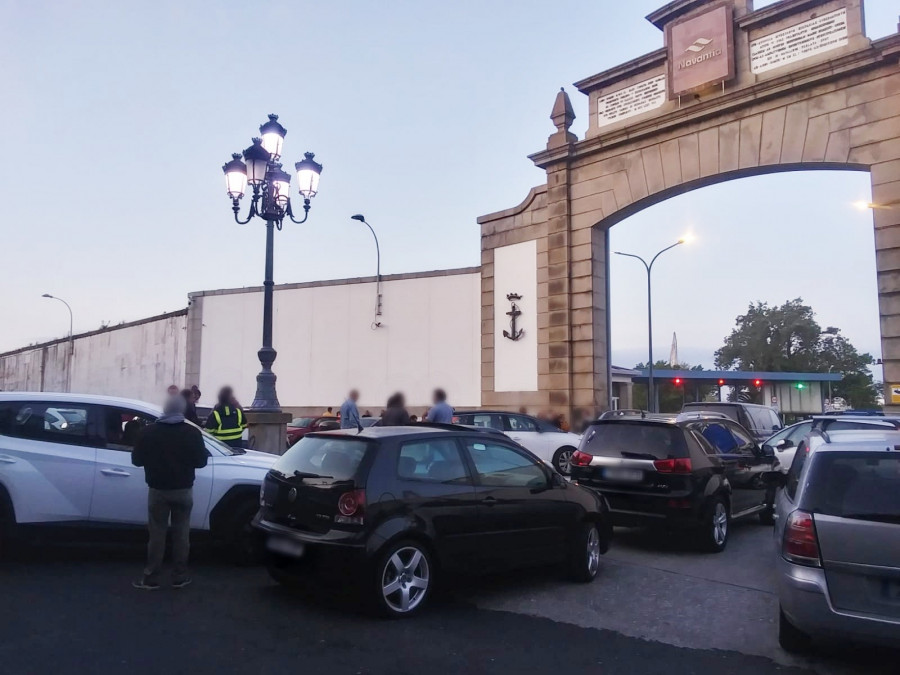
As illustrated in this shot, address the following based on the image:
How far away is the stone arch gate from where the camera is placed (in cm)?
1568

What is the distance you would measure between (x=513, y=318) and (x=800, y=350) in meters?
75.1

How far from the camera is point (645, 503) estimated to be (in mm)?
8328

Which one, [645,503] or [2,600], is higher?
[645,503]

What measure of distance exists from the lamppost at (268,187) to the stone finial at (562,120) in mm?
9188

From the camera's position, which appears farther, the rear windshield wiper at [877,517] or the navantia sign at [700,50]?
the navantia sign at [700,50]

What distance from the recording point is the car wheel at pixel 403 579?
5.55 metres

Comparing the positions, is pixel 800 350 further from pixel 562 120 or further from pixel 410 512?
pixel 410 512

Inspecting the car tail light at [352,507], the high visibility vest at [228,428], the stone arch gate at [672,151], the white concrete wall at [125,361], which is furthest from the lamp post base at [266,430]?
the white concrete wall at [125,361]

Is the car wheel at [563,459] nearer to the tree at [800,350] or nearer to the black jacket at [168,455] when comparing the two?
the black jacket at [168,455]

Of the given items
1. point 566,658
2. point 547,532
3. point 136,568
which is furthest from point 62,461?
point 566,658

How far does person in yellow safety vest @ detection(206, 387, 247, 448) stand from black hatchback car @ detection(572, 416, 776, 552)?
15.3 feet

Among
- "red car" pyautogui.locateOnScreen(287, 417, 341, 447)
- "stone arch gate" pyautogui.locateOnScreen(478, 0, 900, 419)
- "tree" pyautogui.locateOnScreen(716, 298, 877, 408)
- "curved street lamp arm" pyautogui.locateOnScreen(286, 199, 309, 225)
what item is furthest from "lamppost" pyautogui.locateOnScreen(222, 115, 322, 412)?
"tree" pyautogui.locateOnScreen(716, 298, 877, 408)

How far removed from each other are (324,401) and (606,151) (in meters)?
13.8

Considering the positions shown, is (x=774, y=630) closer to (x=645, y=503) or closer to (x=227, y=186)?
(x=645, y=503)
